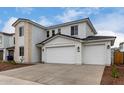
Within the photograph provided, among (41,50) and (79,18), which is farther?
(41,50)

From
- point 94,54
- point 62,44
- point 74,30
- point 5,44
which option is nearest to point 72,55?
point 62,44

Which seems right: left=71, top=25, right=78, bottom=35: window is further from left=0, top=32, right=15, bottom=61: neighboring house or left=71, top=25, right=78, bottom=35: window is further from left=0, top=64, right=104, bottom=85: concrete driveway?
left=0, top=32, right=15, bottom=61: neighboring house

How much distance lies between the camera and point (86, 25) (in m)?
18.2

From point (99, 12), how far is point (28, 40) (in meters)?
9.85

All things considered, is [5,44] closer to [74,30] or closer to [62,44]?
[62,44]

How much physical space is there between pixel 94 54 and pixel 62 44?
13.5 feet

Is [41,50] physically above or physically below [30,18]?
below

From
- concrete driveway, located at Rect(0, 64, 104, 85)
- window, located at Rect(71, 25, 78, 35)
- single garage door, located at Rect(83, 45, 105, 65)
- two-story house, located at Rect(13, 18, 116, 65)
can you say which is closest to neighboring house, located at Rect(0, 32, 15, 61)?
two-story house, located at Rect(13, 18, 116, 65)

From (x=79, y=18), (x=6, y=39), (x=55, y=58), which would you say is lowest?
(x=55, y=58)

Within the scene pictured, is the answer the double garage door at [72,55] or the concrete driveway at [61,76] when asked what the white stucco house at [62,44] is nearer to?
the double garage door at [72,55]
